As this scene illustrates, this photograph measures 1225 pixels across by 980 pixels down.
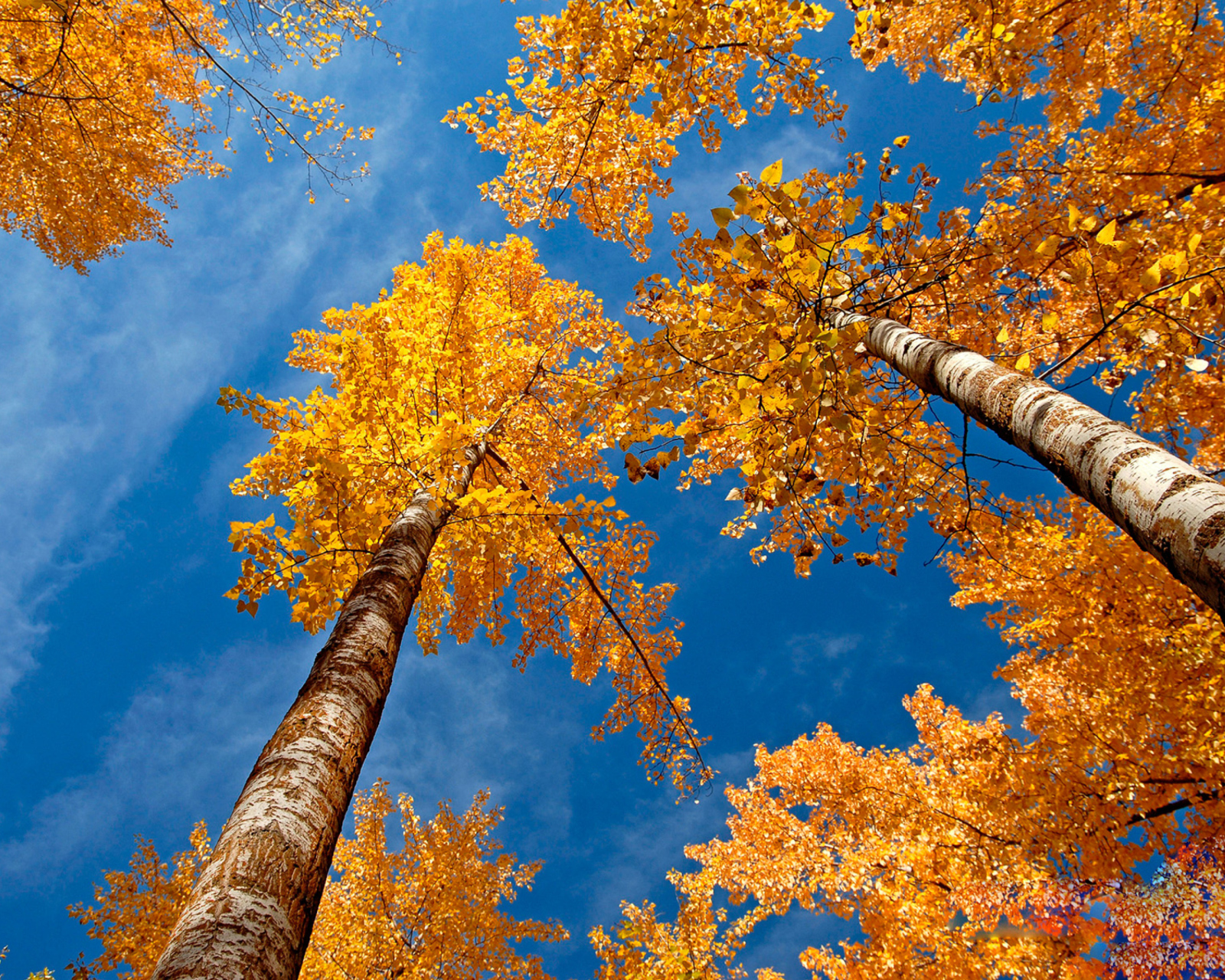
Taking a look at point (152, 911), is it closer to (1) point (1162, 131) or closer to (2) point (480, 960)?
(2) point (480, 960)

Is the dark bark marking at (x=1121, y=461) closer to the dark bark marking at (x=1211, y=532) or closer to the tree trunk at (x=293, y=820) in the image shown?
the dark bark marking at (x=1211, y=532)

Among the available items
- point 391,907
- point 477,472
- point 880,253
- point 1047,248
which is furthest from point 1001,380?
point 391,907

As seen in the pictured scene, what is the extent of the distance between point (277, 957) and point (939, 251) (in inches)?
161

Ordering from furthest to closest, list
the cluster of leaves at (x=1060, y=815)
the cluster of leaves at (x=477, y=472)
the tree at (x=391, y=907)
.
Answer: the tree at (x=391, y=907) → the cluster of leaves at (x=1060, y=815) → the cluster of leaves at (x=477, y=472)

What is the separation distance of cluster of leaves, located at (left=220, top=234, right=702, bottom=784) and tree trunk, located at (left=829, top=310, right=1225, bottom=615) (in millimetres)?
1744

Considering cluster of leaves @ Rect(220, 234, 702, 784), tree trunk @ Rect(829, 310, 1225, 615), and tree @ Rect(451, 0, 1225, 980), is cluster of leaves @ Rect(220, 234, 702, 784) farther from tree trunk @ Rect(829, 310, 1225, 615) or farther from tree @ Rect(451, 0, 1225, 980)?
tree trunk @ Rect(829, 310, 1225, 615)

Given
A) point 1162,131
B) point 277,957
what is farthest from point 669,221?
point 277,957

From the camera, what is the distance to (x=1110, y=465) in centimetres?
158

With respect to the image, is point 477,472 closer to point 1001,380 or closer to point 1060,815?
point 1001,380

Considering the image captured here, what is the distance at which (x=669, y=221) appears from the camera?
480cm

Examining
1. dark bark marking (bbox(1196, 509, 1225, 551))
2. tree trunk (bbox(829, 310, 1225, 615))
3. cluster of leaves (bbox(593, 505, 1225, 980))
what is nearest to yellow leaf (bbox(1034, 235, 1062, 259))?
tree trunk (bbox(829, 310, 1225, 615))

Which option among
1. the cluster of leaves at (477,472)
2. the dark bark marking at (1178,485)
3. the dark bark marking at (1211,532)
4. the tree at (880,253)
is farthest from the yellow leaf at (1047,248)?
the cluster of leaves at (477,472)

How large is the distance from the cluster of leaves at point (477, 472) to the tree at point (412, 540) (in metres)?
0.02

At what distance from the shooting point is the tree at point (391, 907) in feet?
19.0
